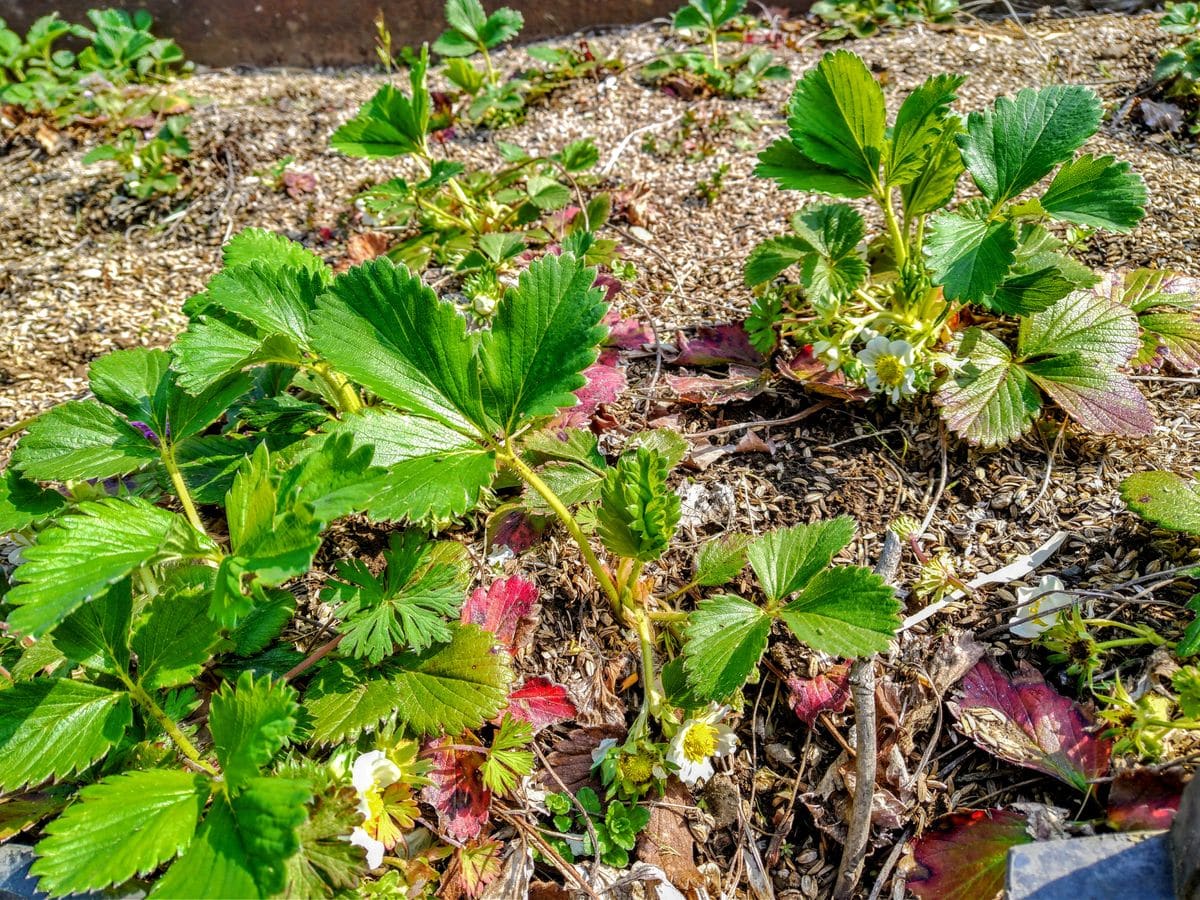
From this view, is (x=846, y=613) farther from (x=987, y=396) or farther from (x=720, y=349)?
(x=720, y=349)

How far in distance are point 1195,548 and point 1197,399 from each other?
0.47m

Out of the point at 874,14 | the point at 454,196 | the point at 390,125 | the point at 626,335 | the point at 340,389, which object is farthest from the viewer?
the point at 874,14

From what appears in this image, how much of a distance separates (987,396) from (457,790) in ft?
4.20

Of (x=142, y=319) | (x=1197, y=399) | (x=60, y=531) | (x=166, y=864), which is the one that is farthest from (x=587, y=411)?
(x=142, y=319)

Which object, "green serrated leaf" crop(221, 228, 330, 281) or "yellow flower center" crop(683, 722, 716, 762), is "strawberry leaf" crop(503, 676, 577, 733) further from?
"green serrated leaf" crop(221, 228, 330, 281)

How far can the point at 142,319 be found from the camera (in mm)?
2451

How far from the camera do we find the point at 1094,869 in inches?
42.5

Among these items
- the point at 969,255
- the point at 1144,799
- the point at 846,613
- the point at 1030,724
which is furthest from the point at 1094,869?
the point at 969,255

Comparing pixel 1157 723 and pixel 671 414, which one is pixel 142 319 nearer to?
pixel 671 414

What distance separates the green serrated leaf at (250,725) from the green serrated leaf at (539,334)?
1.79 feet

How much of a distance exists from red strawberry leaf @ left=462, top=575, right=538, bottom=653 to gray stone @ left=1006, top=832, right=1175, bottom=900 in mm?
858

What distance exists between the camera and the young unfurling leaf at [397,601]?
1.31m

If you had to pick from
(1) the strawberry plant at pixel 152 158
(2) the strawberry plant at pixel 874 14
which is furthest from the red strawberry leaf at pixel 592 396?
(2) the strawberry plant at pixel 874 14

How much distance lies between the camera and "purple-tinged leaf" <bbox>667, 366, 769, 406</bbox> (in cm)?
189
